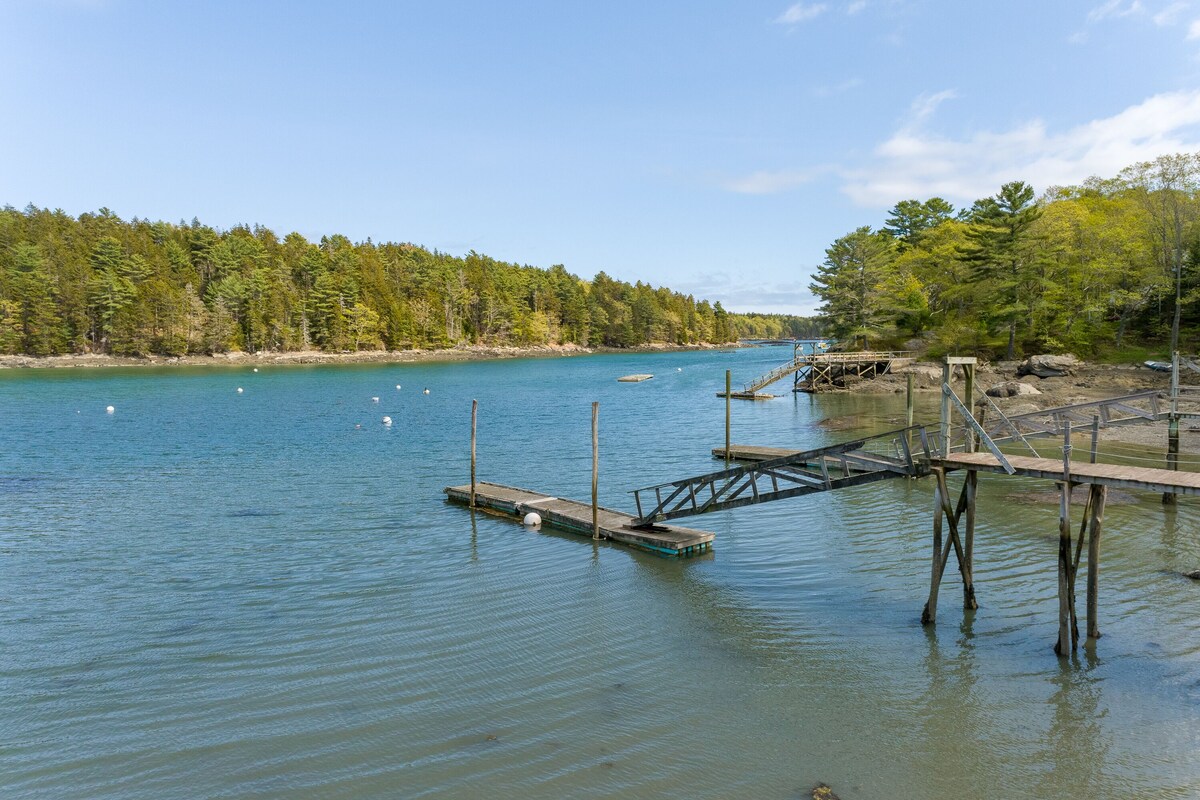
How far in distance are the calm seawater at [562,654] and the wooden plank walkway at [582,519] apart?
55cm

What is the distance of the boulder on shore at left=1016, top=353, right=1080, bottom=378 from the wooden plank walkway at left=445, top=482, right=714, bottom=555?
1824 inches

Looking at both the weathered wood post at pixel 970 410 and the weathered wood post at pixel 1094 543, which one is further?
the weathered wood post at pixel 970 410

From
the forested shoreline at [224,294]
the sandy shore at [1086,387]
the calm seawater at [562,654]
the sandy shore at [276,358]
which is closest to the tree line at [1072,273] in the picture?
the sandy shore at [1086,387]

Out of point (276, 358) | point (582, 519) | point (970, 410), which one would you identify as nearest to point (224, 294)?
point (276, 358)

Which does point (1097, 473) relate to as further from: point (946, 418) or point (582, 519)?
point (582, 519)

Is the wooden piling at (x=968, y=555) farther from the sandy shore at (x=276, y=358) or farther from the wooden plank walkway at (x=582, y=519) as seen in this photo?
the sandy shore at (x=276, y=358)

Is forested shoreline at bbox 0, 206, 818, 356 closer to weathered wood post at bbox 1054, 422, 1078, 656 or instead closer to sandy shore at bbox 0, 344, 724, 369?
sandy shore at bbox 0, 344, 724, 369

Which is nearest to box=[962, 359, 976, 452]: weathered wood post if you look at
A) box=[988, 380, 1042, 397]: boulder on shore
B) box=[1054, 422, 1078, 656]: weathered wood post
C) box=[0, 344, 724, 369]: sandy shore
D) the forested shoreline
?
box=[1054, 422, 1078, 656]: weathered wood post

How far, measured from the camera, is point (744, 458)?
109 feet

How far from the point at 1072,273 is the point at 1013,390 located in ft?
83.2

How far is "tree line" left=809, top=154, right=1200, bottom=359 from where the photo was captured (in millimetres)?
55562

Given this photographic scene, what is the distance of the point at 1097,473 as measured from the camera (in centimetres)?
1170

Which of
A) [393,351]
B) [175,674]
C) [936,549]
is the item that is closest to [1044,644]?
[936,549]

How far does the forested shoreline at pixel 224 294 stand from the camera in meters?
113
